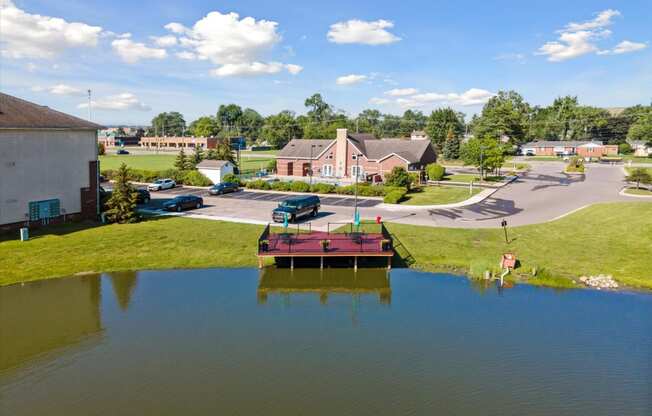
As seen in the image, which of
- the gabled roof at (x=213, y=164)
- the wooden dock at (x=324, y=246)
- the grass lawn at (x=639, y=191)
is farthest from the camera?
the gabled roof at (x=213, y=164)

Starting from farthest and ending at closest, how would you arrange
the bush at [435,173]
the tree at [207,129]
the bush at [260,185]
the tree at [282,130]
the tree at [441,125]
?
the tree at [207,129] < the tree at [282,130] < the tree at [441,125] < the bush at [435,173] < the bush at [260,185]

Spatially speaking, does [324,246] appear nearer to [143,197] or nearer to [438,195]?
[143,197]

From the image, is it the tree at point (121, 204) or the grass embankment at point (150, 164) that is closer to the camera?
the tree at point (121, 204)

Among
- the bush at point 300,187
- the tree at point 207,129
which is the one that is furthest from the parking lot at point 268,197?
the tree at point 207,129

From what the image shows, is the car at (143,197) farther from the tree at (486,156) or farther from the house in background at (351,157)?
the tree at (486,156)

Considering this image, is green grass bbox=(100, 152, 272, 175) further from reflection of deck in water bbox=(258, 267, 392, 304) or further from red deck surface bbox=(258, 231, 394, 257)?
reflection of deck in water bbox=(258, 267, 392, 304)

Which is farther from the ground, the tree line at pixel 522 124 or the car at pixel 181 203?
the tree line at pixel 522 124

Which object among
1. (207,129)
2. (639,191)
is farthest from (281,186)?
(207,129)
